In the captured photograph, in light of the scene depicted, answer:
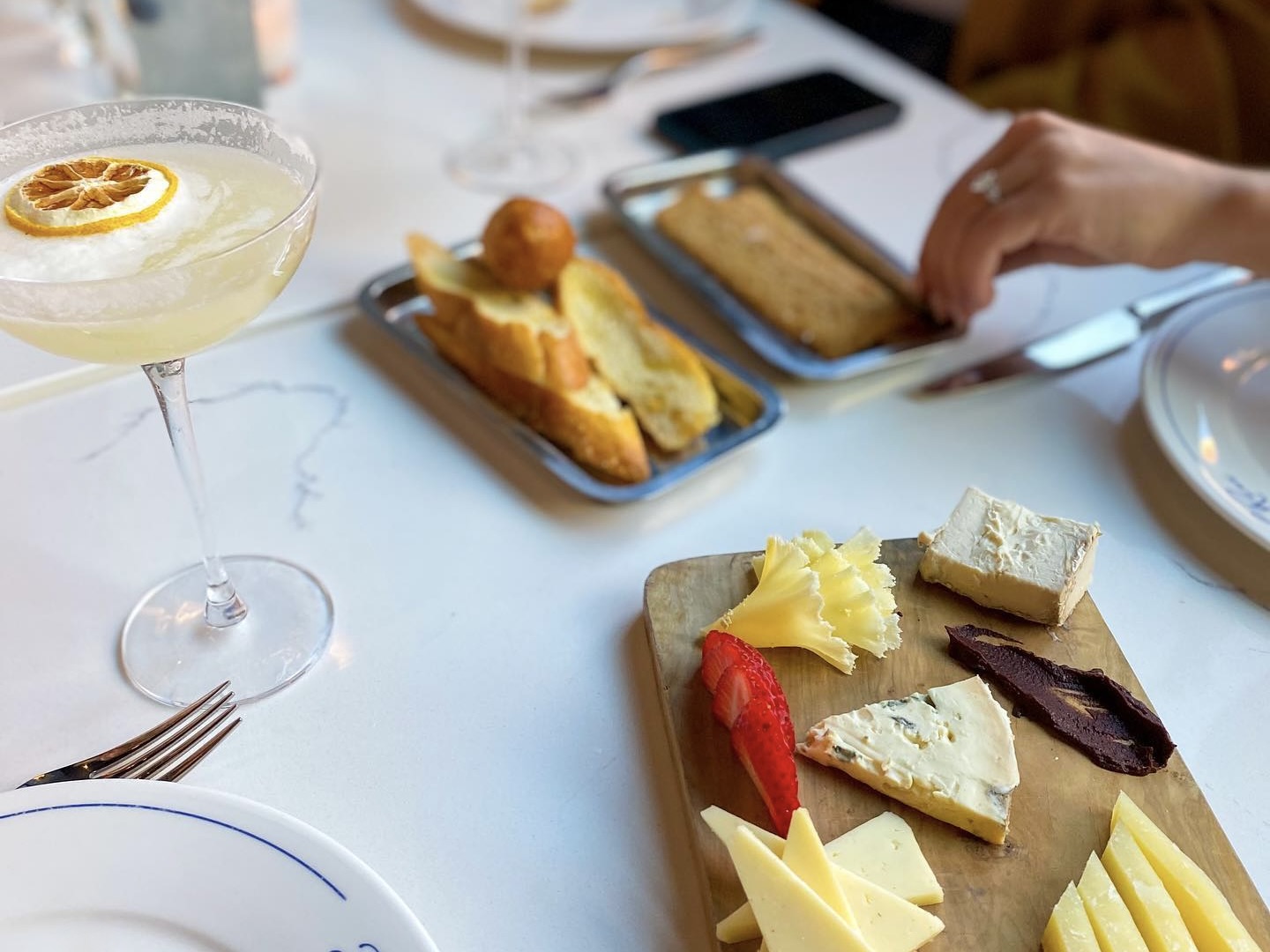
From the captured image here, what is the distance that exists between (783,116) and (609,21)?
37 centimetres

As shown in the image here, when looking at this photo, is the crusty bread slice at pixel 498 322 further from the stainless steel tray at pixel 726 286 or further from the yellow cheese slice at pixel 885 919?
the yellow cheese slice at pixel 885 919

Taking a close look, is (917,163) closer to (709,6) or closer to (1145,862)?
(709,6)

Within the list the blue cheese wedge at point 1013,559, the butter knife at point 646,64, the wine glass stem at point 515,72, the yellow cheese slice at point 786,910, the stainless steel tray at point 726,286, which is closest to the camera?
the yellow cheese slice at point 786,910

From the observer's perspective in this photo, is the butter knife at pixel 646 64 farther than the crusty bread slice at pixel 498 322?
Yes

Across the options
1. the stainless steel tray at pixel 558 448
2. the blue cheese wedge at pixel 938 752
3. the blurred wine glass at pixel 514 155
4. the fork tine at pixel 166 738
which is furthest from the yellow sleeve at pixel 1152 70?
the fork tine at pixel 166 738

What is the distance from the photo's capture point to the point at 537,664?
0.81 m

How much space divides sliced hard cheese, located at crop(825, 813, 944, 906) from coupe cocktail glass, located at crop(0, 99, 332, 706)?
408 mm

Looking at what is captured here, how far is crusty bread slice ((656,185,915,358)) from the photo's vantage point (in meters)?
1.11

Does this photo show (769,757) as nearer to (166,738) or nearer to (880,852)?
(880,852)

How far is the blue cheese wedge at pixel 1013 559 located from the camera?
0.81 metres

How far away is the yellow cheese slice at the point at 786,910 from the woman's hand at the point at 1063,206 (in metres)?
0.71

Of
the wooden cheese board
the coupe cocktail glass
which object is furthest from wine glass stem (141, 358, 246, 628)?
Answer: the wooden cheese board

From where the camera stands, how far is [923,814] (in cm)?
69

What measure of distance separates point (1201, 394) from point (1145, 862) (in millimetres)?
566
